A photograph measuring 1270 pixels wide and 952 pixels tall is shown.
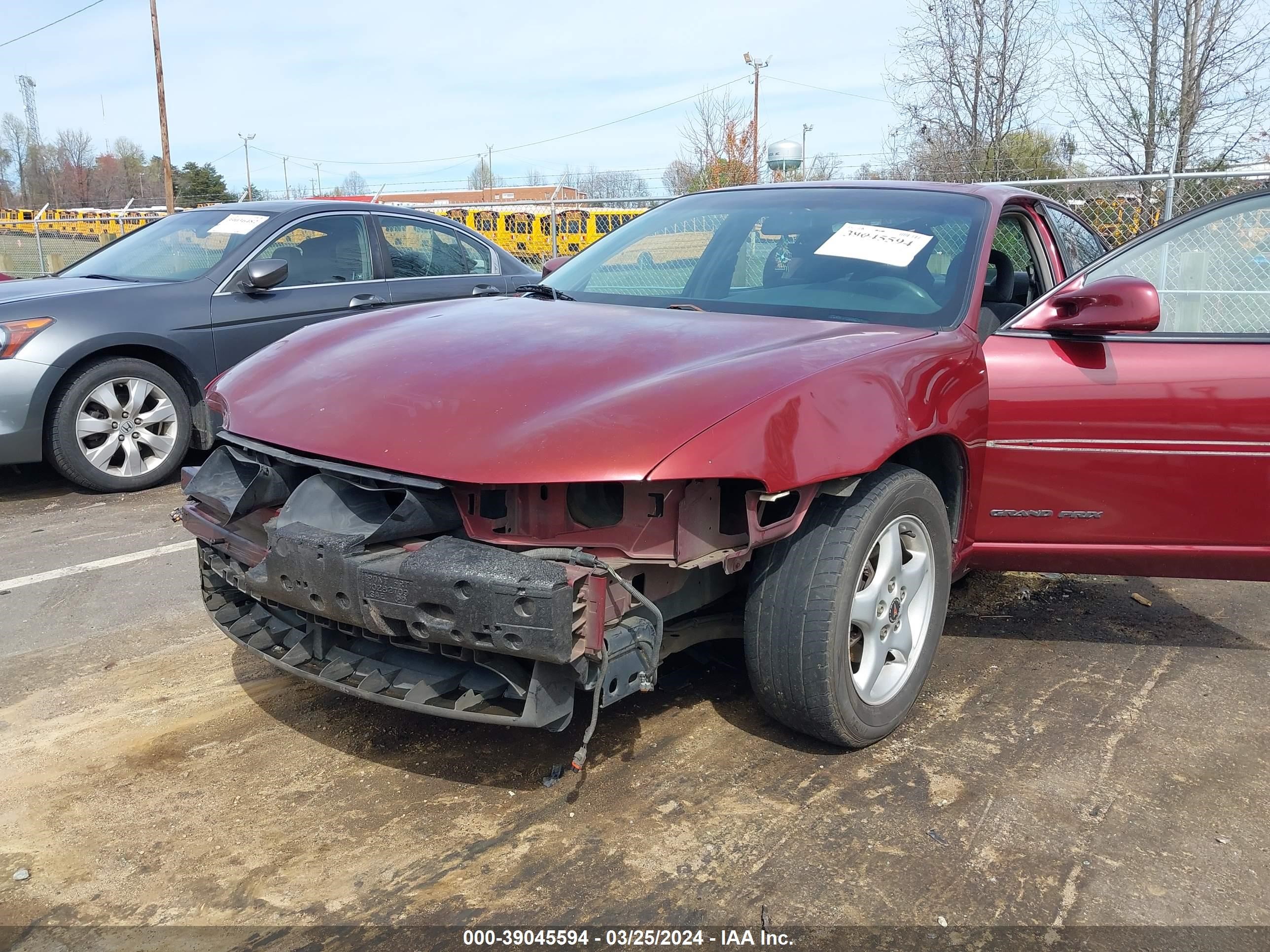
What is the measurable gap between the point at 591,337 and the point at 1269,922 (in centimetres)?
208

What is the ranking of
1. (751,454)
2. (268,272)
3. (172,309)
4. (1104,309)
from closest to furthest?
(751,454) < (1104,309) < (268,272) < (172,309)

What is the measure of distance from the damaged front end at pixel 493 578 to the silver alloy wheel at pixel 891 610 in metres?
0.45

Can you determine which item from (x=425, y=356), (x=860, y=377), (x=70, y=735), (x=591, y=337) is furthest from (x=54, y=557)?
(x=860, y=377)

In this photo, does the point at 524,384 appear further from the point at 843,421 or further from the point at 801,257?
the point at 801,257

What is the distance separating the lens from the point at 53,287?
5.85 metres

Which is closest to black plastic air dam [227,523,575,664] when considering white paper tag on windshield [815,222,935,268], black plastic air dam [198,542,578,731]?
black plastic air dam [198,542,578,731]

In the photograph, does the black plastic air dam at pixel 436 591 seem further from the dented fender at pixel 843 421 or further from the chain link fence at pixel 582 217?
the chain link fence at pixel 582 217

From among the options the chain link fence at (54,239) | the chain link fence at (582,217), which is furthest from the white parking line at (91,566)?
the chain link fence at (54,239)

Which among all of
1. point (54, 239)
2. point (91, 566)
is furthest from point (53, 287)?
point (54, 239)

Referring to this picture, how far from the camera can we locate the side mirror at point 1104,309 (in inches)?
115

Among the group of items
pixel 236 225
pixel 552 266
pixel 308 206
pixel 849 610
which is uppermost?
pixel 308 206

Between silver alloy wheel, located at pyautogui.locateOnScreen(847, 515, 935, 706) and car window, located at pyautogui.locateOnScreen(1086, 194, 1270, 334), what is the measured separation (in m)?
1.14

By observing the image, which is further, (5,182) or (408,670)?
(5,182)

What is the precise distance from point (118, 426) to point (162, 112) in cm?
2109
